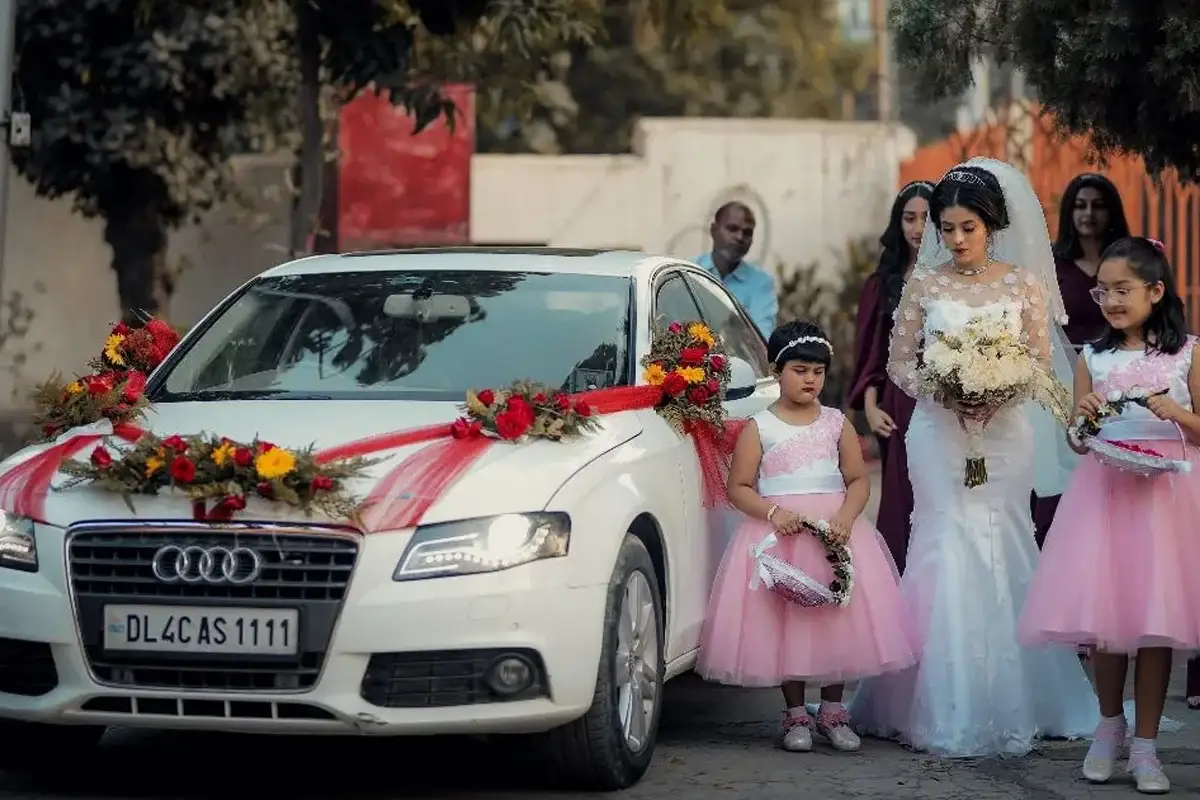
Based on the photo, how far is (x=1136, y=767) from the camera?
22.6 ft

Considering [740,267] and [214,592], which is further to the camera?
[740,267]

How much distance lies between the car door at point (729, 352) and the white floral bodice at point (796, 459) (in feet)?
0.83

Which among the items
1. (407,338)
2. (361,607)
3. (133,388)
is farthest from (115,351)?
(361,607)

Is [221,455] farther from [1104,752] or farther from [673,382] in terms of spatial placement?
[1104,752]

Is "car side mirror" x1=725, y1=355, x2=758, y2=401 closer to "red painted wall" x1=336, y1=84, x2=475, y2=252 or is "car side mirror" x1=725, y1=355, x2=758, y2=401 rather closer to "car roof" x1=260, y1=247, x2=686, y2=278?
"car roof" x1=260, y1=247, x2=686, y2=278

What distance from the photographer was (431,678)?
614 centimetres

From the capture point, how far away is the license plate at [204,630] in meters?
6.10

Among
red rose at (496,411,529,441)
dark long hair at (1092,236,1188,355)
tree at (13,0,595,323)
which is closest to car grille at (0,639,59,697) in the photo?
red rose at (496,411,529,441)

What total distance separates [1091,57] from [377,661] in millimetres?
4056

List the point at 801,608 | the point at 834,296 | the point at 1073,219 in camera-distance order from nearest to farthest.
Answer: the point at 801,608 < the point at 1073,219 < the point at 834,296

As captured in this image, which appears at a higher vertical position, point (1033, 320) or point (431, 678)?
point (1033, 320)

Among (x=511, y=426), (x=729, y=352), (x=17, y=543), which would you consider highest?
(x=729, y=352)

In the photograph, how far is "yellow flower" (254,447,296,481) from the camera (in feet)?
20.1

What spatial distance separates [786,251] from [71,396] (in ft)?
51.0
